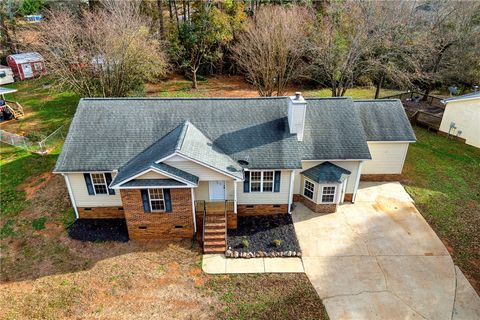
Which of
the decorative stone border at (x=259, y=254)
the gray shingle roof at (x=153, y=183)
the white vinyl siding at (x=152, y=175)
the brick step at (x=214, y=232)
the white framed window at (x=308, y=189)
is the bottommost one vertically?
the decorative stone border at (x=259, y=254)

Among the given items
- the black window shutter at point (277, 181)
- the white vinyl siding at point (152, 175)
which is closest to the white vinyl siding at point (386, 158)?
the black window shutter at point (277, 181)

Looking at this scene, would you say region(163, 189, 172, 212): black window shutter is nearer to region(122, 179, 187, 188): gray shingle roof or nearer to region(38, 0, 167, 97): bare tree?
region(122, 179, 187, 188): gray shingle roof

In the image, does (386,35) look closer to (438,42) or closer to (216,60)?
(438,42)

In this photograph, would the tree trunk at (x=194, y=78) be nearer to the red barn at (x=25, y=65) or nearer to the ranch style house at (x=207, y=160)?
the red barn at (x=25, y=65)

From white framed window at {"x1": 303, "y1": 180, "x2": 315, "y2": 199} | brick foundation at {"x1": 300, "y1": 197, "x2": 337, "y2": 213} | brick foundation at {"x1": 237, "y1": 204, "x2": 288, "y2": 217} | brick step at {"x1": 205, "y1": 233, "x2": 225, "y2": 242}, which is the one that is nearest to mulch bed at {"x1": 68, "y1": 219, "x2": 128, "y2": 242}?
brick step at {"x1": 205, "y1": 233, "x2": 225, "y2": 242}

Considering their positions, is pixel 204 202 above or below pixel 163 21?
below

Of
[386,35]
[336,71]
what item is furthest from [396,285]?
[386,35]
